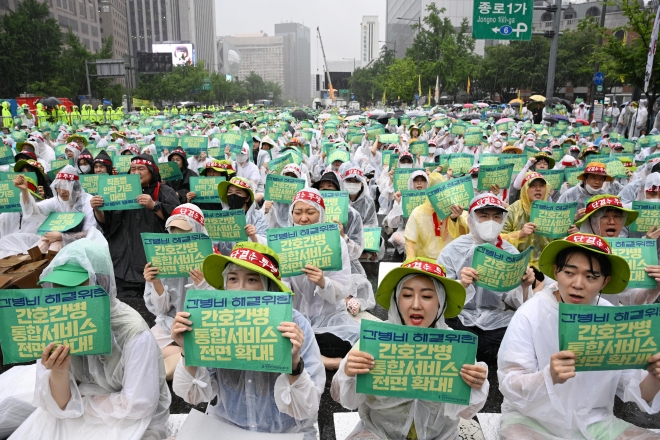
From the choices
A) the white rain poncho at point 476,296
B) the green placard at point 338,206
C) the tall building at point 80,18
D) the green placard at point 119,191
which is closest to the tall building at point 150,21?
the tall building at point 80,18

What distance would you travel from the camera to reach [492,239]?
15.2 feet

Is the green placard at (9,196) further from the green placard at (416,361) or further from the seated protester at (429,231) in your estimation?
the green placard at (416,361)

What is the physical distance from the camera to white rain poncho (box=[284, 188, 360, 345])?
4426mm

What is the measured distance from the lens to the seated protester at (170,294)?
441 cm

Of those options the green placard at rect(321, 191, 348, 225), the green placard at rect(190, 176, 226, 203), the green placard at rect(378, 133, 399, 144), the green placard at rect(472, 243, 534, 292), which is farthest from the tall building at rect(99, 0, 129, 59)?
the green placard at rect(472, 243, 534, 292)

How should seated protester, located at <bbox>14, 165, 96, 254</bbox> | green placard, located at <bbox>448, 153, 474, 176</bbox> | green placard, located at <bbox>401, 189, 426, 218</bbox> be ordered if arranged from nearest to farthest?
seated protester, located at <bbox>14, 165, 96, 254</bbox>, green placard, located at <bbox>401, 189, 426, 218</bbox>, green placard, located at <bbox>448, 153, 474, 176</bbox>

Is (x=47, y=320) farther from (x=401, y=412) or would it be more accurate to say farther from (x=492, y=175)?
(x=492, y=175)

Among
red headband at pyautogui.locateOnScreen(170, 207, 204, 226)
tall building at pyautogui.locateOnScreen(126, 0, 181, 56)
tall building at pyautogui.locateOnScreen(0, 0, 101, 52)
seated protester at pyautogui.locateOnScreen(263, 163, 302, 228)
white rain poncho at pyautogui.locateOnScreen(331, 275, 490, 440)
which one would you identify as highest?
A: tall building at pyautogui.locateOnScreen(126, 0, 181, 56)

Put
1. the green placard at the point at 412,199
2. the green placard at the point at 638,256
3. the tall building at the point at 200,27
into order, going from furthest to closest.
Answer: the tall building at the point at 200,27 → the green placard at the point at 412,199 → the green placard at the point at 638,256

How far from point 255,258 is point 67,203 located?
480 cm

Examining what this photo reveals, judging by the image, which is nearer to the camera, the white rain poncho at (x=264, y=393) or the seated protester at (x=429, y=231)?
the white rain poncho at (x=264, y=393)

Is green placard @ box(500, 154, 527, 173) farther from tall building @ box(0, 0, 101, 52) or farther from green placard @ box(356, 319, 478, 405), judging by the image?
tall building @ box(0, 0, 101, 52)

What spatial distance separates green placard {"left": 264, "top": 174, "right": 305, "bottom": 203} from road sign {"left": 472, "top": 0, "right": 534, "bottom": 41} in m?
10.1

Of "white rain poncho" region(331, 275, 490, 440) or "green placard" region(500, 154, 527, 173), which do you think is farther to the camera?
"green placard" region(500, 154, 527, 173)
